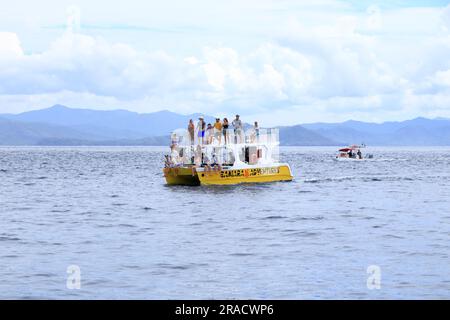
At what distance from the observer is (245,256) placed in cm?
2492

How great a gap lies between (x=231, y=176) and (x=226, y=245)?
2787cm

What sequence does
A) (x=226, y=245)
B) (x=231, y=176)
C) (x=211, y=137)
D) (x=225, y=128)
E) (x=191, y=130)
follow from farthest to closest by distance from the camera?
1. (x=231, y=176)
2. (x=211, y=137)
3. (x=225, y=128)
4. (x=191, y=130)
5. (x=226, y=245)

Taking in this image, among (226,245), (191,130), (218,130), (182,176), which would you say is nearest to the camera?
(226,245)

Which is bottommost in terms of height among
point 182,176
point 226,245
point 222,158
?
point 226,245

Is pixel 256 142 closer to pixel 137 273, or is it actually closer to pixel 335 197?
pixel 335 197

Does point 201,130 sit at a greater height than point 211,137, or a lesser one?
greater

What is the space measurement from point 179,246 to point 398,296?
33.1 feet

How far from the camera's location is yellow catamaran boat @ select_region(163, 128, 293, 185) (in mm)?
54719

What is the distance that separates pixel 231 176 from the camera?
5528cm

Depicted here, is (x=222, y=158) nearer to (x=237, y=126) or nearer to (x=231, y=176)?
(x=231, y=176)

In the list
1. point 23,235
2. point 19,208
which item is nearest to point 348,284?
point 23,235

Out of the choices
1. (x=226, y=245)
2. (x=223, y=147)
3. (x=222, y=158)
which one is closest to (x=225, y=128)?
(x=223, y=147)

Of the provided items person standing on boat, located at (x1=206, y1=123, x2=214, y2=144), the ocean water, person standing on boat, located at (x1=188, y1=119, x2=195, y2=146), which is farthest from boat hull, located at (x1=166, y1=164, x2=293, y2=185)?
the ocean water

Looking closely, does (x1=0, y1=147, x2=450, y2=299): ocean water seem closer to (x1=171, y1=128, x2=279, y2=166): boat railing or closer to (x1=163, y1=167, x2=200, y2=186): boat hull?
(x1=163, y1=167, x2=200, y2=186): boat hull
